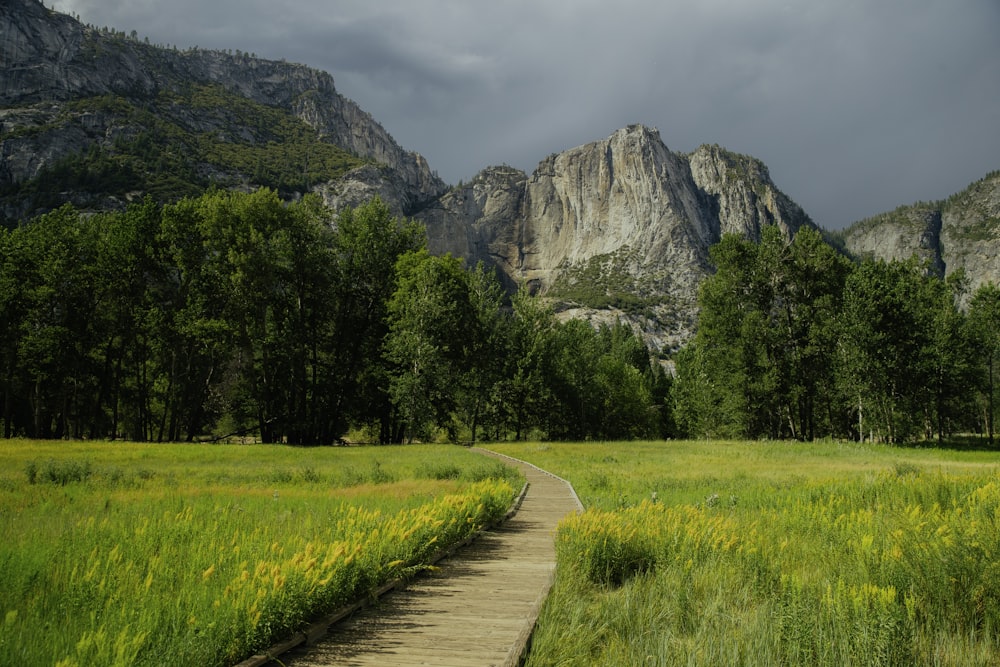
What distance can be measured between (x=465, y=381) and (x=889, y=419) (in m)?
34.0

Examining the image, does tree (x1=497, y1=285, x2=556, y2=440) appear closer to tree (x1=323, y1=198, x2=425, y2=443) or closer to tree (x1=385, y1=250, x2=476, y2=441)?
tree (x1=385, y1=250, x2=476, y2=441)

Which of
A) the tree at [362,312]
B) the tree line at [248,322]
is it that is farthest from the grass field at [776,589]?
the tree at [362,312]

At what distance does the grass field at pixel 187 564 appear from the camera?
367cm

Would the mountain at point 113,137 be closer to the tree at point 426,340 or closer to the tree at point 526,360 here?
the tree at point 526,360

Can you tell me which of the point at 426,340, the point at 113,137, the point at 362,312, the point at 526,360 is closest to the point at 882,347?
the point at 526,360

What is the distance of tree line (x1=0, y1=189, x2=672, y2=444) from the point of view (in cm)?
Result: 3803

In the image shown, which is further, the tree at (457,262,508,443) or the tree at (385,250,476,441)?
the tree at (457,262,508,443)

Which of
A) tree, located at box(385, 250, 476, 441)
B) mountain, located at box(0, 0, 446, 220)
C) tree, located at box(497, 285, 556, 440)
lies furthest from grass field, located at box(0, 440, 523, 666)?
mountain, located at box(0, 0, 446, 220)

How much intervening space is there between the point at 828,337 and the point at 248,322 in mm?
44702

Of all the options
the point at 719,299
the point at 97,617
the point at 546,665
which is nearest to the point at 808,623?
the point at 546,665

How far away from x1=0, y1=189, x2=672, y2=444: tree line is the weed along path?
1263 inches

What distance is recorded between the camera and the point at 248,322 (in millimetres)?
40031

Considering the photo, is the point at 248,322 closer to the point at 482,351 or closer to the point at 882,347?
the point at 482,351

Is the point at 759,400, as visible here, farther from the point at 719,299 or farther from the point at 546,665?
the point at 546,665
